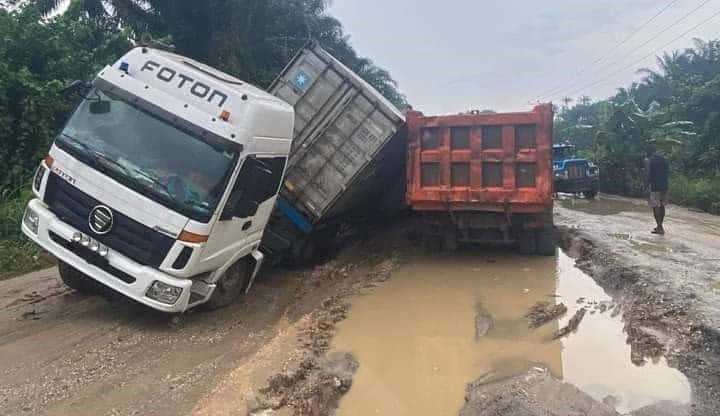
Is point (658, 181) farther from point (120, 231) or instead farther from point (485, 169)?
point (120, 231)

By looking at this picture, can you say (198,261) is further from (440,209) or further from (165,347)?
(440,209)

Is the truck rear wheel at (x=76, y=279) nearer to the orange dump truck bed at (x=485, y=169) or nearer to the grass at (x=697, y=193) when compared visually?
the orange dump truck bed at (x=485, y=169)

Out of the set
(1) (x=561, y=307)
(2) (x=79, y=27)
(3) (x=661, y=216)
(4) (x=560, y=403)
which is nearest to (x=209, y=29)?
(2) (x=79, y=27)

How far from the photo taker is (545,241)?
8.59 m

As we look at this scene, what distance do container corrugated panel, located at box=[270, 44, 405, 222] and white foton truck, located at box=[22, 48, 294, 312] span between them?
212 cm

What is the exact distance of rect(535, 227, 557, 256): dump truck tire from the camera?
8.59 m

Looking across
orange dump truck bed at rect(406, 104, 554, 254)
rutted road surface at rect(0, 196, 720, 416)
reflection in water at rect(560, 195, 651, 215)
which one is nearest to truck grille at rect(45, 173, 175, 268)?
rutted road surface at rect(0, 196, 720, 416)

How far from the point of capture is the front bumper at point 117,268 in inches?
190

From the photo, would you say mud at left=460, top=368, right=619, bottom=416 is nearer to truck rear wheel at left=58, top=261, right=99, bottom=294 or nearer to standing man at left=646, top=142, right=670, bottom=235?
truck rear wheel at left=58, top=261, right=99, bottom=294

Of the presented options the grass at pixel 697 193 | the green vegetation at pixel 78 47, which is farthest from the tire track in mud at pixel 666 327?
the grass at pixel 697 193

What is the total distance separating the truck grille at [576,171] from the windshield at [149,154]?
1546 cm

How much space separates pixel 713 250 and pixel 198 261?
778 cm

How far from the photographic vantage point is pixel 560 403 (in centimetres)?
356

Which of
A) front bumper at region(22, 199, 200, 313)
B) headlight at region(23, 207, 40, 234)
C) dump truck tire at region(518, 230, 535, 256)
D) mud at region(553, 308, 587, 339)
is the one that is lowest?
mud at region(553, 308, 587, 339)
